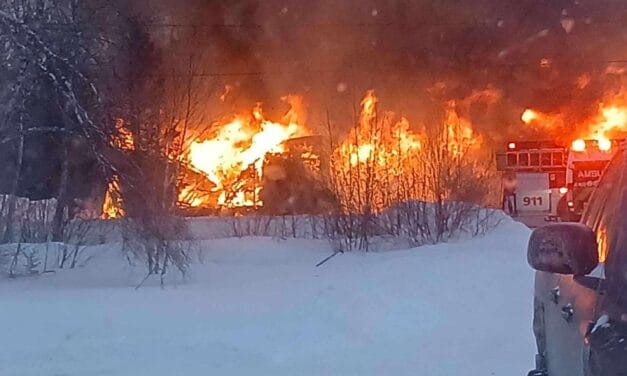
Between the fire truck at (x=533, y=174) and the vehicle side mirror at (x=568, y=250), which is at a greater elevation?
the fire truck at (x=533, y=174)

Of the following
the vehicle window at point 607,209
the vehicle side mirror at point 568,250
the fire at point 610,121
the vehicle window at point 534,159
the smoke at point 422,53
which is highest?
the smoke at point 422,53

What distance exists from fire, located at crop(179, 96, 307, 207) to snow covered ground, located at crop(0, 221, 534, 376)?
48.6 feet

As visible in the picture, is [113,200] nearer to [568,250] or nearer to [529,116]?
[568,250]

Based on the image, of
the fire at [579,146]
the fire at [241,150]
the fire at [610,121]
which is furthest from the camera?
the fire at [610,121]

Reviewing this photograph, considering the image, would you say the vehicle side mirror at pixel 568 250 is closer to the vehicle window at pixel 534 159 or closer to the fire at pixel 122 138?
the fire at pixel 122 138

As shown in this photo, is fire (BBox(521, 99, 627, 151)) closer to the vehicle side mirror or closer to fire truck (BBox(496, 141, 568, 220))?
fire truck (BBox(496, 141, 568, 220))

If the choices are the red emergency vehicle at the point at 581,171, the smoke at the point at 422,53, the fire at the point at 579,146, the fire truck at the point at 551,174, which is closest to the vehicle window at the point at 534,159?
the fire truck at the point at 551,174

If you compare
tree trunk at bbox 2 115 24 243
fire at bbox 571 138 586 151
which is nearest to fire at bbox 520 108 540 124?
fire at bbox 571 138 586 151

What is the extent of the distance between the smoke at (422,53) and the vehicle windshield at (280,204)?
0.11 metres

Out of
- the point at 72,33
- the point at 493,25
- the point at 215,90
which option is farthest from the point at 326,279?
the point at 493,25

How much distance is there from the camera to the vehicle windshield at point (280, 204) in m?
8.47

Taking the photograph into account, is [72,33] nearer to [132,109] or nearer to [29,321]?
[132,109]

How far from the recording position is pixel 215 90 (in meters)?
34.7

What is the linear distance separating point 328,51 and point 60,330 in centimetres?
2671
